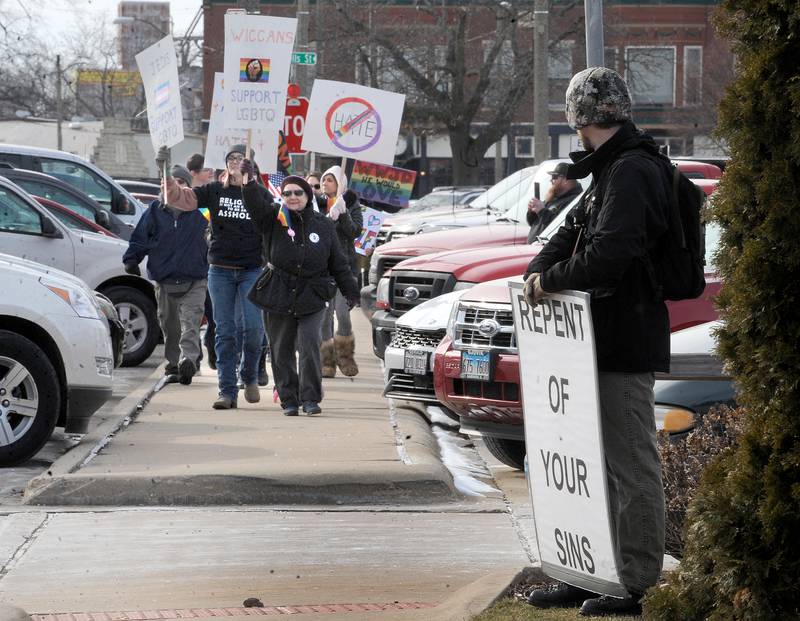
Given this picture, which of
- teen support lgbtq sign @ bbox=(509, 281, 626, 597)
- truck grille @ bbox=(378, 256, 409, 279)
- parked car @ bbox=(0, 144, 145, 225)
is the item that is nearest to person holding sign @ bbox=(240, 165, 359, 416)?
truck grille @ bbox=(378, 256, 409, 279)

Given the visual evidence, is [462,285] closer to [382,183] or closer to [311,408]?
[311,408]

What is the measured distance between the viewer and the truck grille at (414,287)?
1146cm

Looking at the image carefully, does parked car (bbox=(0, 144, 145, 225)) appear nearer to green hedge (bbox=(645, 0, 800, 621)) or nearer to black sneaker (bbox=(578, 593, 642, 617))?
black sneaker (bbox=(578, 593, 642, 617))

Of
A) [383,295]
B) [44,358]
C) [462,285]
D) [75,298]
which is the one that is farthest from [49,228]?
[44,358]

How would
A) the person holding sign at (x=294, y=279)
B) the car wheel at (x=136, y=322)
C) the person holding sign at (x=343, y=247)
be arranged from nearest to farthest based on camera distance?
1. the person holding sign at (x=294, y=279)
2. the person holding sign at (x=343, y=247)
3. the car wheel at (x=136, y=322)

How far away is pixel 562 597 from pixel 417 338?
15.9ft

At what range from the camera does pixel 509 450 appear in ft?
29.0

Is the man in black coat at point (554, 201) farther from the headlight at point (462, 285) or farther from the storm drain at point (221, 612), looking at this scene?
the storm drain at point (221, 612)

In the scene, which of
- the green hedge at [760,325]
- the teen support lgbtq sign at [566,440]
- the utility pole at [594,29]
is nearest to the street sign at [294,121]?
the utility pole at [594,29]

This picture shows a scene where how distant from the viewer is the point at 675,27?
188ft

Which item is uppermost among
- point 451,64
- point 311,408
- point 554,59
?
point 554,59

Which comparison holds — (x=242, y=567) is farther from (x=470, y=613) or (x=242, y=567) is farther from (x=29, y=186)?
(x=29, y=186)

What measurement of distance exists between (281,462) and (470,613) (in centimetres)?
339

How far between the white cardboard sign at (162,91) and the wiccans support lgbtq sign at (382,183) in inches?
212
